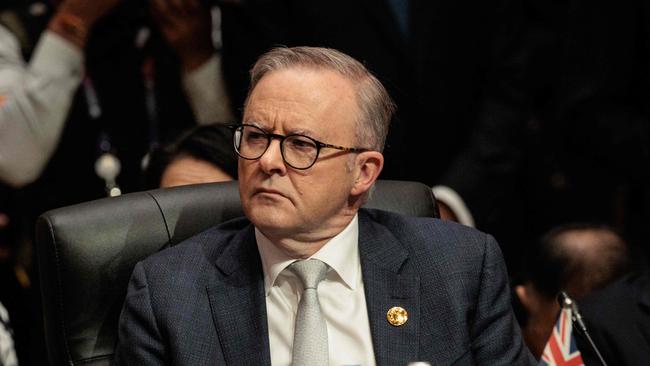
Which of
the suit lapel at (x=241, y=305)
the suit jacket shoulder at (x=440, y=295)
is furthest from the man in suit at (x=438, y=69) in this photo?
the suit lapel at (x=241, y=305)

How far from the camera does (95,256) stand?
8.31 feet

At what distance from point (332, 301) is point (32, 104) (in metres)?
1.51

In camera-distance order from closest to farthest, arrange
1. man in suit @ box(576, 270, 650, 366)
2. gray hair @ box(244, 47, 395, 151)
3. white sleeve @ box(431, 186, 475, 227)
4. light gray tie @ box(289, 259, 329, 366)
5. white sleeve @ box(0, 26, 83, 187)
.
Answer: light gray tie @ box(289, 259, 329, 366) → gray hair @ box(244, 47, 395, 151) → man in suit @ box(576, 270, 650, 366) → white sleeve @ box(0, 26, 83, 187) → white sleeve @ box(431, 186, 475, 227)

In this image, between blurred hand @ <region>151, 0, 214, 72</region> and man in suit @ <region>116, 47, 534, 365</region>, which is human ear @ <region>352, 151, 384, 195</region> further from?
blurred hand @ <region>151, 0, 214, 72</region>

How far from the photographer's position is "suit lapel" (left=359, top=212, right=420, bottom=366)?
248cm

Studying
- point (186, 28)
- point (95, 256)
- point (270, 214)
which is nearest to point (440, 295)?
point (270, 214)

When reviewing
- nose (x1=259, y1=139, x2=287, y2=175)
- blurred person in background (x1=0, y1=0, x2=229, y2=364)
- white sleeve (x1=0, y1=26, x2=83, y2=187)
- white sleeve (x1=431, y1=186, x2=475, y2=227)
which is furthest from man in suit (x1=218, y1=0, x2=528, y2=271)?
nose (x1=259, y1=139, x2=287, y2=175)

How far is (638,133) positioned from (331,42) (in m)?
1.10

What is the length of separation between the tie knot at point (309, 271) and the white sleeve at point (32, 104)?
1.40 metres

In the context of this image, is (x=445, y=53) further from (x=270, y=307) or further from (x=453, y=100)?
(x=270, y=307)

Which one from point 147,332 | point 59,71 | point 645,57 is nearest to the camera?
point 147,332

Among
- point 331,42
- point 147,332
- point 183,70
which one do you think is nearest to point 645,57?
point 331,42

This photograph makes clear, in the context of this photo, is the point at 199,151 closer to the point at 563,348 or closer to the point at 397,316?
the point at 397,316

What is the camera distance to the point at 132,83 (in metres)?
3.83
